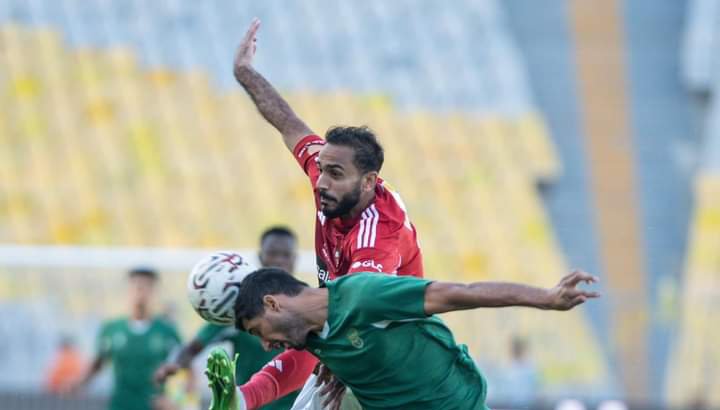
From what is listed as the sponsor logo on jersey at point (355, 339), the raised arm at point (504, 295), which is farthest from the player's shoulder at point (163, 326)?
the raised arm at point (504, 295)

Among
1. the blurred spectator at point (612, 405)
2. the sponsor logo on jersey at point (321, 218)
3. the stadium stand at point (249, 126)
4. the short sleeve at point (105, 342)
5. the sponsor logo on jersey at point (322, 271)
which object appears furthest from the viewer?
the stadium stand at point (249, 126)

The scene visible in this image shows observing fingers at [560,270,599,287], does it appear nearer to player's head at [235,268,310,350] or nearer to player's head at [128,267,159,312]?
player's head at [235,268,310,350]

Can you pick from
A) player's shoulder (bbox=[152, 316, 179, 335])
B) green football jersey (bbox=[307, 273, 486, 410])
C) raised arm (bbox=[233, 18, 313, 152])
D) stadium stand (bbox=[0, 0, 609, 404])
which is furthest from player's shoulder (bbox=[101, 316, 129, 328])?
stadium stand (bbox=[0, 0, 609, 404])

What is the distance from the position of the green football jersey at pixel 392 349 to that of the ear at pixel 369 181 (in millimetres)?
727

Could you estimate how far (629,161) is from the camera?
22.0 meters

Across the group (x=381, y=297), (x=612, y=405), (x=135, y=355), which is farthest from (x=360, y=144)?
(x=612, y=405)

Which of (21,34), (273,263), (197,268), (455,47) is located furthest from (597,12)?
(197,268)

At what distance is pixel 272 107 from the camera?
743 cm

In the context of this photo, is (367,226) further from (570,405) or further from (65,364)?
(65,364)

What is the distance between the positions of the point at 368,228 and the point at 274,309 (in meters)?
0.86

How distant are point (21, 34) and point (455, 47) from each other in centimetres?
699

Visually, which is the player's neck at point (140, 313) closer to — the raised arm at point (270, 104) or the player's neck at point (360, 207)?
the raised arm at point (270, 104)

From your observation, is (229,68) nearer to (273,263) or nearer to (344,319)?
(273,263)

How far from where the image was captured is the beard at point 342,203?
21.1ft
